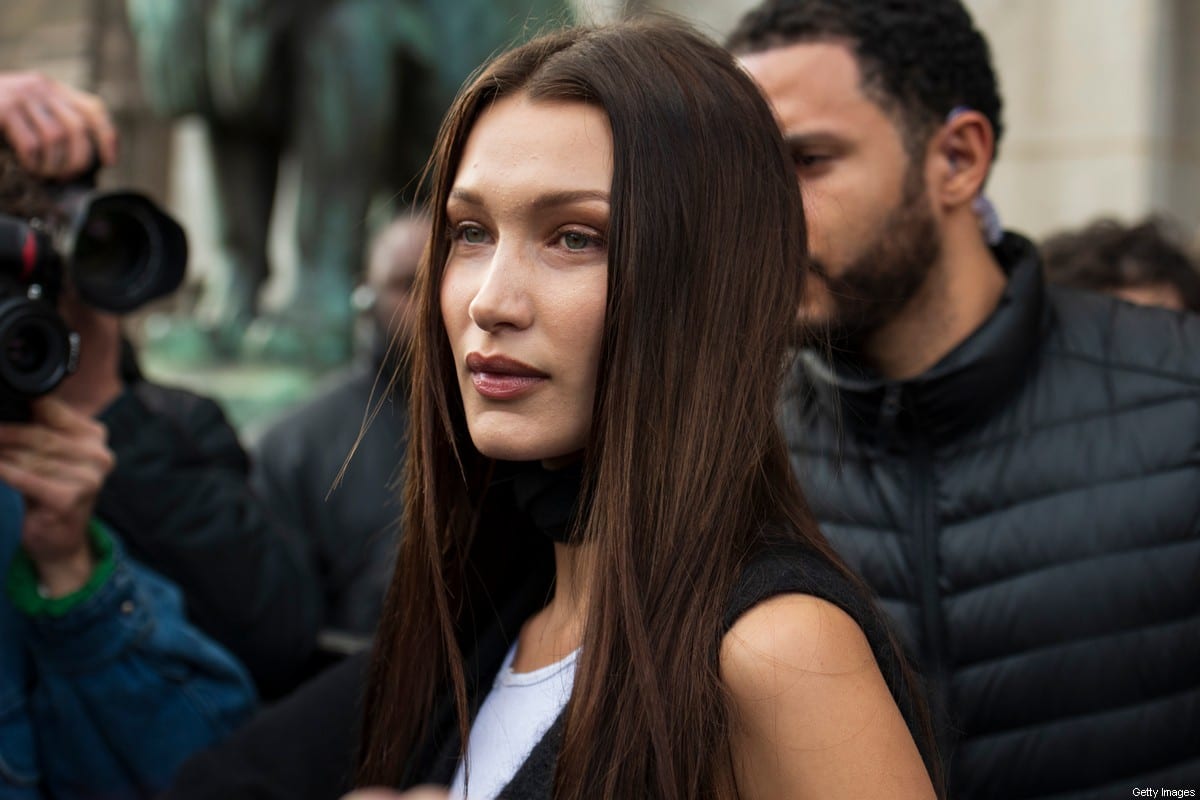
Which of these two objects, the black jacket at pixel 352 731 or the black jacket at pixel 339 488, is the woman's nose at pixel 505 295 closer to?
the black jacket at pixel 352 731

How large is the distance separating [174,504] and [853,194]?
129 cm

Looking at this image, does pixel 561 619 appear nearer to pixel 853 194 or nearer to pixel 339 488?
pixel 853 194

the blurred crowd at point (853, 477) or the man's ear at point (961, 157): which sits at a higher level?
the man's ear at point (961, 157)

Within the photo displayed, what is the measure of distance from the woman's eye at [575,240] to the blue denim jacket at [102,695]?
109 centimetres

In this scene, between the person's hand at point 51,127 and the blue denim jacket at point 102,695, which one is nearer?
the blue denim jacket at point 102,695

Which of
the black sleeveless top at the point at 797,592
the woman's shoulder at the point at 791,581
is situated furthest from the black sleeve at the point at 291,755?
the woman's shoulder at the point at 791,581

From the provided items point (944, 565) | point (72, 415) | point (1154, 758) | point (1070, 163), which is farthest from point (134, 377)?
point (1070, 163)

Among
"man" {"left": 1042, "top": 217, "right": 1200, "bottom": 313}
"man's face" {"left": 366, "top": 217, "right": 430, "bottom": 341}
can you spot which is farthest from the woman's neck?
"man's face" {"left": 366, "top": 217, "right": 430, "bottom": 341}

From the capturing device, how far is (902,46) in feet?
7.98

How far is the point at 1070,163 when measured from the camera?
22.7ft

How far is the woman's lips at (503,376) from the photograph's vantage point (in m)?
1.52

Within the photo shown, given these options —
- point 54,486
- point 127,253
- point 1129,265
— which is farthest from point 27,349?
point 1129,265

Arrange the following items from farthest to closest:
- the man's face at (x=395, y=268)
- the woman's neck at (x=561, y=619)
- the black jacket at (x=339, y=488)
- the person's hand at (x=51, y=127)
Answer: the man's face at (x=395, y=268) < the black jacket at (x=339, y=488) < the person's hand at (x=51, y=127) < the woman's neck at (x=561, y=619)

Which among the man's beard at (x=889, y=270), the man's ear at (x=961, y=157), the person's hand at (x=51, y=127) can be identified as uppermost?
the person's hand at (x=51, y=127)
